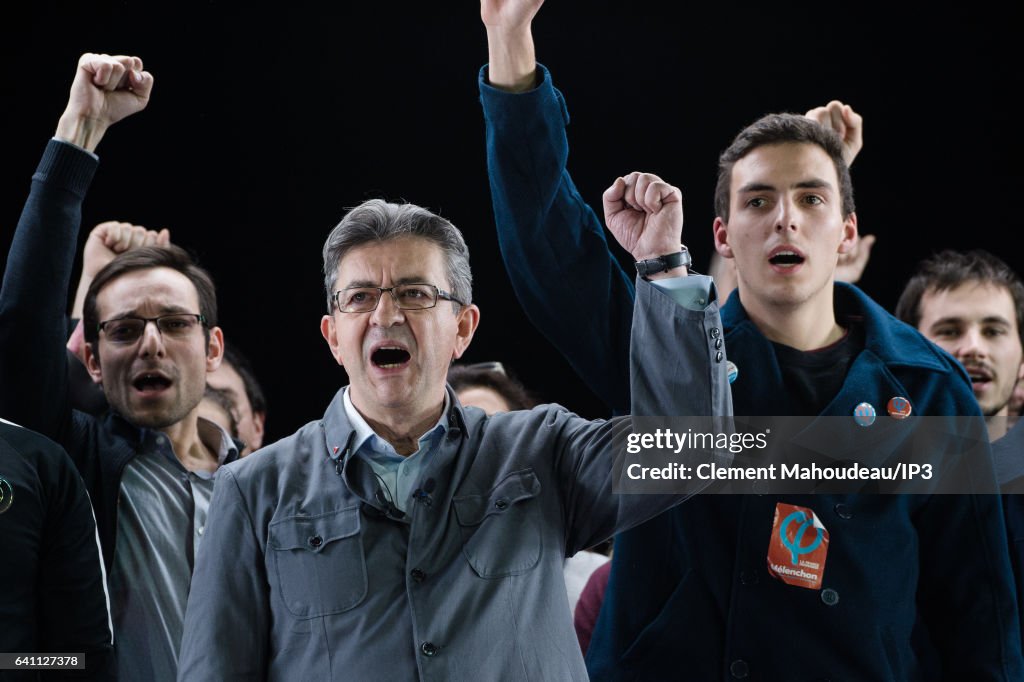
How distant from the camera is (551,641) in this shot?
65.4 inches

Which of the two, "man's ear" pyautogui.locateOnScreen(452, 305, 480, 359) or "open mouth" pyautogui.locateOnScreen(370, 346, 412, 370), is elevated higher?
"man's ear" pyautogui.locateOnScreen(452, 305, 480, 359)

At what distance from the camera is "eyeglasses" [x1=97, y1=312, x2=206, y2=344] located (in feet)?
7.82

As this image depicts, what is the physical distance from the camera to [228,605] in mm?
1652

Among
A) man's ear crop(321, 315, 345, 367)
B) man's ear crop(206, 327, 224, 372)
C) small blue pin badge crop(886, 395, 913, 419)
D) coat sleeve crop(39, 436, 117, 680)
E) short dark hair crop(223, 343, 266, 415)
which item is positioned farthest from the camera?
short dark hair crop(223, 343, 266, 415)

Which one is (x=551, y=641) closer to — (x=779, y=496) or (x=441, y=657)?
(x=441, y=657)

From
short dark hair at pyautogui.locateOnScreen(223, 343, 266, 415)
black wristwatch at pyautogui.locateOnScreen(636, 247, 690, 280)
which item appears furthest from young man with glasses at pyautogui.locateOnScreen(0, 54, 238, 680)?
black wristwatch at pyautogui.locateOnScreen(636, 247, 690, 280)

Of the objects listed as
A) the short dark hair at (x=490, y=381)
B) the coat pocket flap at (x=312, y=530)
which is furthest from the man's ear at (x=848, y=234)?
the coat pocket flap at (x=312, y=530)

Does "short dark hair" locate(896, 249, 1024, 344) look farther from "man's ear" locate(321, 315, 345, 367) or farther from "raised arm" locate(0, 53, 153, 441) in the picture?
"raised arm" locate(0, 53, 153, 441)

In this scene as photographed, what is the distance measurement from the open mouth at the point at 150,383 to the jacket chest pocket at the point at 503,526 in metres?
0.91

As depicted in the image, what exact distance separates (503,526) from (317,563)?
0.30m

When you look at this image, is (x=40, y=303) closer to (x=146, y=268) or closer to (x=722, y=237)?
(x=146, y=268)

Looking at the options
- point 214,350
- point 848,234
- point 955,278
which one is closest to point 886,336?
point 848,234

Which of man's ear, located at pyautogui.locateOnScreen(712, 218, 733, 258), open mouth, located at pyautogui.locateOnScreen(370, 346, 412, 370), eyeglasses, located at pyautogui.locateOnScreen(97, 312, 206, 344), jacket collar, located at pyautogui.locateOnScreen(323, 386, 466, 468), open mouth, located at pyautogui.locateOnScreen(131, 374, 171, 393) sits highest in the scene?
man's ear, located at pyautogui.locateOnScreen(712, 218, 733, 258)

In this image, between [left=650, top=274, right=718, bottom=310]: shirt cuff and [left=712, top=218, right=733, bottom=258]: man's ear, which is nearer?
[left=650, top=274, right=718, bottom=310]: shirt cuff
